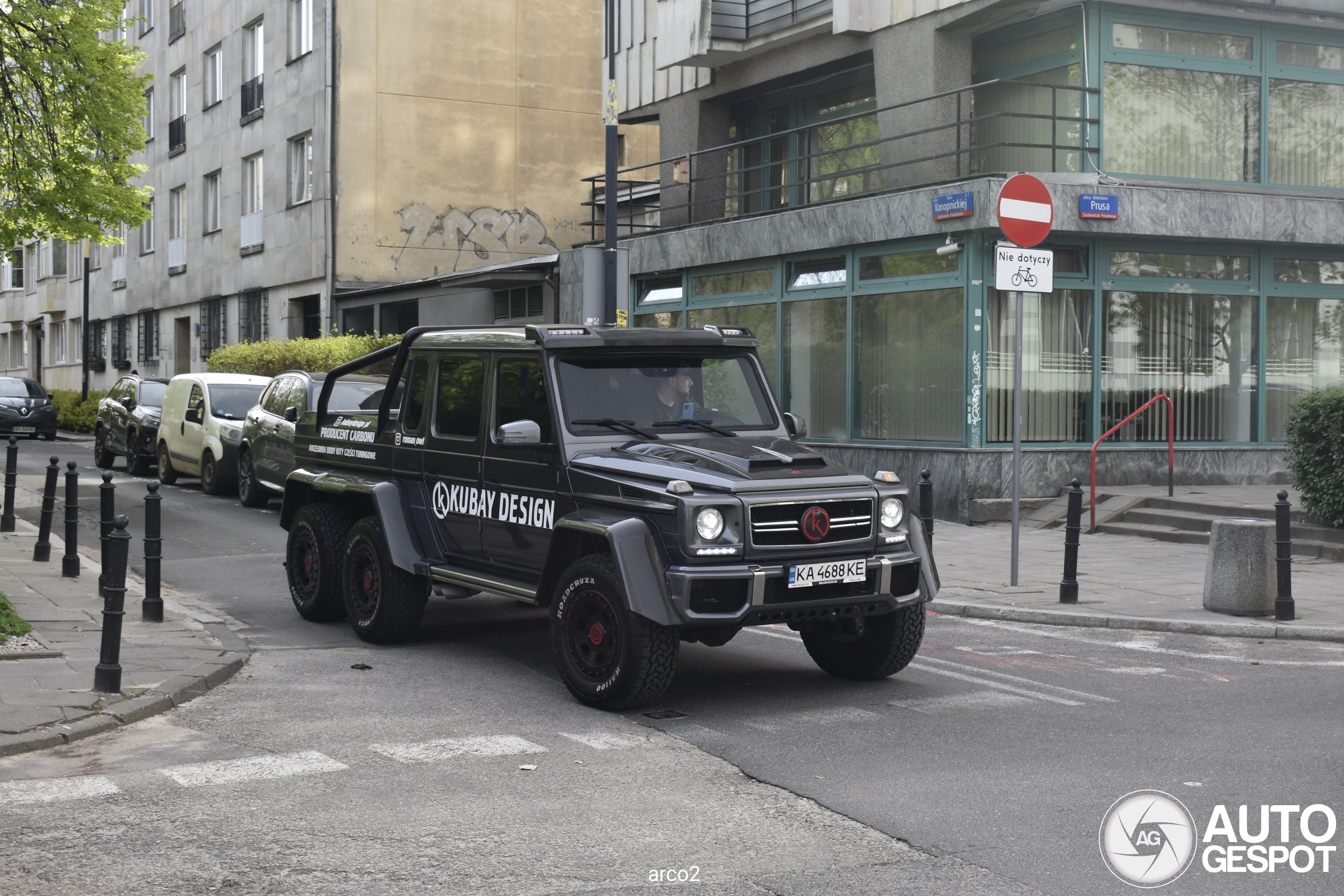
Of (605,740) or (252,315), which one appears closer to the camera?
(605,740)

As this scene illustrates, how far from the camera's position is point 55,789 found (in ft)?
19.4

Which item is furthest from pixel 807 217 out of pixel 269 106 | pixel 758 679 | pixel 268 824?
pixel 269 106

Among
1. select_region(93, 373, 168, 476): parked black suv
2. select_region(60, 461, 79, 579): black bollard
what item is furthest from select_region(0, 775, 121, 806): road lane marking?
select_region(93, 373, 168, 476): parked black suv

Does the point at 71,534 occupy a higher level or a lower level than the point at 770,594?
lower

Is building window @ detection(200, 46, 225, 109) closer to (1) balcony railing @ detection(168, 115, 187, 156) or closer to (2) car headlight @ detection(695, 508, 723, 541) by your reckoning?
(1) balcony railing @ detection(168, 115, 187, 156)

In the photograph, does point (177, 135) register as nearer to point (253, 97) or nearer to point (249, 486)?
point (253, 97)

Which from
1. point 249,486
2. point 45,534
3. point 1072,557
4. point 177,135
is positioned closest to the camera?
point 1072,557

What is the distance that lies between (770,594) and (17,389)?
3214cm

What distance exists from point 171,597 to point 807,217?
1104 cm

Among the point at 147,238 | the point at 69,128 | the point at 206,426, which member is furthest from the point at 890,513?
the point at 147,238

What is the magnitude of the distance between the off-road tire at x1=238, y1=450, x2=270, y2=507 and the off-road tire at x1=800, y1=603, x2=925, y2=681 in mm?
11429

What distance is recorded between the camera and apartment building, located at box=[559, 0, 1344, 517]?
17.5 m

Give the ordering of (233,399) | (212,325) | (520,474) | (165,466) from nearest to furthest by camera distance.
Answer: (520,474), (233,399), (165,466), (212,325)

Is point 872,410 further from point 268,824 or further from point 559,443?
point 268,824
